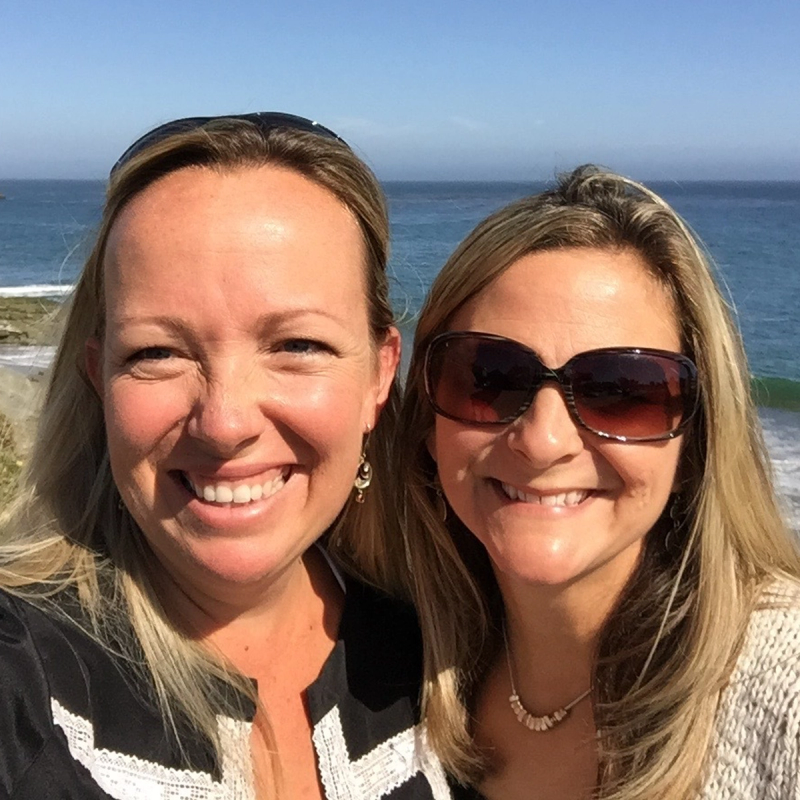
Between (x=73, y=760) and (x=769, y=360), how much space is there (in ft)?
50.8

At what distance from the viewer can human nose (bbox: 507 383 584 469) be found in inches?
87.6

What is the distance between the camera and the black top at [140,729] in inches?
69.3

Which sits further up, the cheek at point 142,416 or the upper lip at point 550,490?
the cheek at point 142,416

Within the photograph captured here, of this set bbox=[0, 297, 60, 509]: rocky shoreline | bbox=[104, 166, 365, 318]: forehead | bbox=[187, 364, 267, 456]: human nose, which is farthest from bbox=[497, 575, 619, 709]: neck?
bbox=[0, 297, 60, 509]: rocky shoreline

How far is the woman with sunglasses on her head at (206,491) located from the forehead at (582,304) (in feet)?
1.29

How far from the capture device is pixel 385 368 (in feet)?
8.16

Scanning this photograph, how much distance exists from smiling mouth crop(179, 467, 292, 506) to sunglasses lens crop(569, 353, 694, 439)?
88 centimetres

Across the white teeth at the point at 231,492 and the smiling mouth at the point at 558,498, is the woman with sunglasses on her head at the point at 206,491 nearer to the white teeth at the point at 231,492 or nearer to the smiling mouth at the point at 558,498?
the white teeth at the point at 231,492

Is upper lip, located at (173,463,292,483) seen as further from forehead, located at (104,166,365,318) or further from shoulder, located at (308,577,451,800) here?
shoulder, located at (308,577,451,800)

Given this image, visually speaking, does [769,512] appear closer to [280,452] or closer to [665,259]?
[665,259]

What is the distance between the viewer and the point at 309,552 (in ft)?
8.85

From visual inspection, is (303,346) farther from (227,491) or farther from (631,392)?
(631,392)

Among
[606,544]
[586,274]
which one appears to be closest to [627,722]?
[606,544]

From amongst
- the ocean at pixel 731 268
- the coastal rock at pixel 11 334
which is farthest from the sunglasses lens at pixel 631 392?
the coastal rock at pixel 11 334
